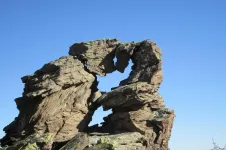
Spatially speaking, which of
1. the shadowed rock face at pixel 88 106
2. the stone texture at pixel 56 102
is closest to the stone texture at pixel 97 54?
the shadowed rock face at pixel 88 106

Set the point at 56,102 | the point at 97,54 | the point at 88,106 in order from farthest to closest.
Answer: the point at 97,54 < the point at 88,106 < the point at 56,102

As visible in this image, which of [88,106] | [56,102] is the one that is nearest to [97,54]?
[88,106]

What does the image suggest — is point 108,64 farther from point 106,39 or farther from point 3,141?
point 3,141

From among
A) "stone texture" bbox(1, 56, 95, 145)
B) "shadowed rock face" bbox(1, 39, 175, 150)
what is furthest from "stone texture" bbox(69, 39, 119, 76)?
"stone texture" bbox(1, 56, 95, 145)

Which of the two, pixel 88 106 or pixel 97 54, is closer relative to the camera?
pixel 88 106

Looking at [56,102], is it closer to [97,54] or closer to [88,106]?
[88,106]

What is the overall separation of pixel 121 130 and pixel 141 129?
391 centimetres

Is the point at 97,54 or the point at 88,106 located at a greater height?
the point at 97,54

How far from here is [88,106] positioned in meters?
64.4

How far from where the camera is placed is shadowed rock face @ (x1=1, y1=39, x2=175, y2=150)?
57.2m

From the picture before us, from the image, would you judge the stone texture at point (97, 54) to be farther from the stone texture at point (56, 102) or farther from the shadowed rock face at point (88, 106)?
the stone texture at point (56, 102)

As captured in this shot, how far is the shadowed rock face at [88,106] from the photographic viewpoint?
57.2 meters

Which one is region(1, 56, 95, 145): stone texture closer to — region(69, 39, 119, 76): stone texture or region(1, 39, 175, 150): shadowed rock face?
region(1, 39, 175, 150): shadowed rock face

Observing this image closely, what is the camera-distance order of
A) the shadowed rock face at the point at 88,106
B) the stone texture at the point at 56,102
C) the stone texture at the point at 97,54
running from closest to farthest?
1. the shadowed rock face at the point at 88,106
2. the stone texture at the point at 56,102
3. the stone texture at the point at 97,54
